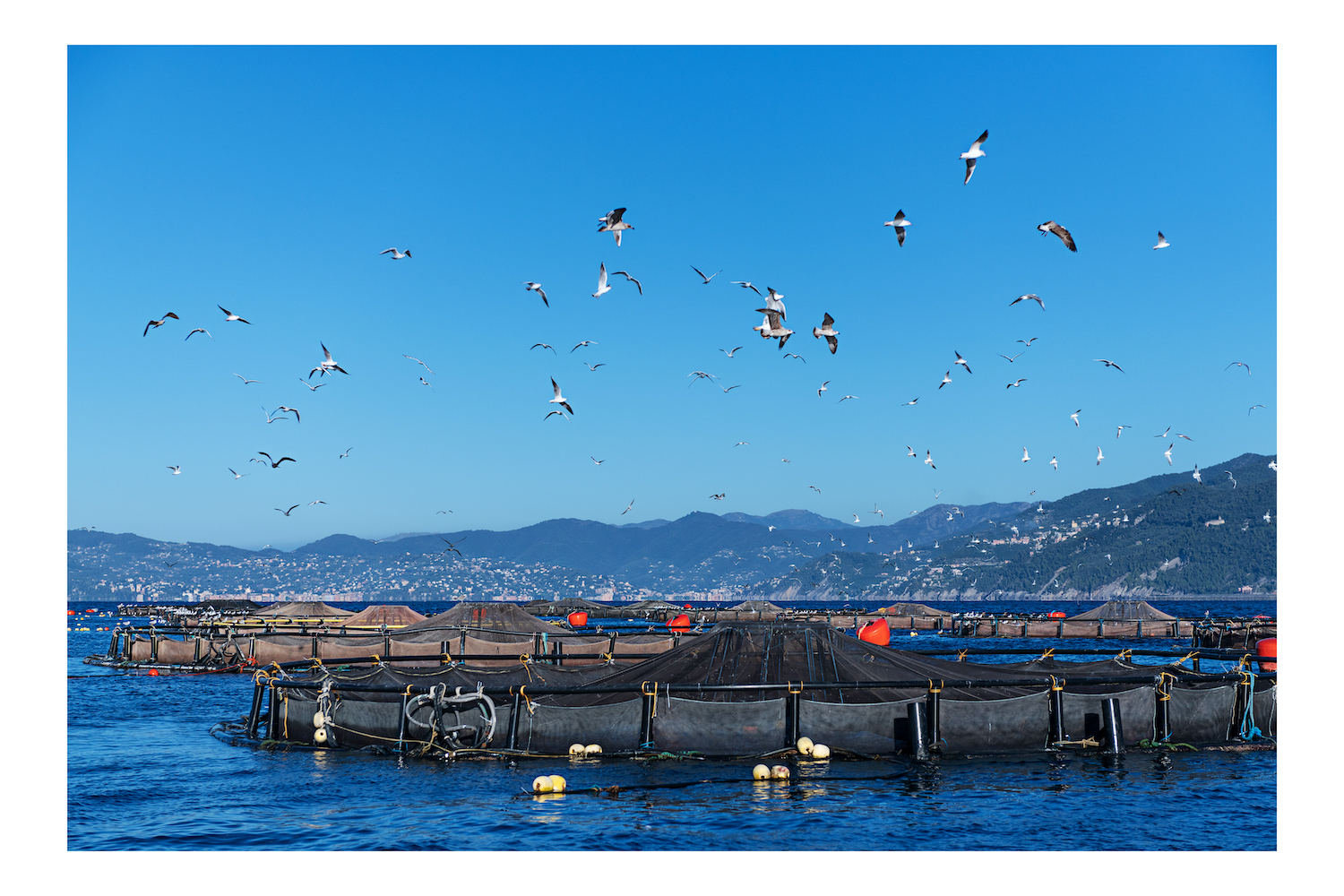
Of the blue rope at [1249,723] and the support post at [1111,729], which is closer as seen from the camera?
the support post at [1111,729]

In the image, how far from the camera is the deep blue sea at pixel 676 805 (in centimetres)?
1808

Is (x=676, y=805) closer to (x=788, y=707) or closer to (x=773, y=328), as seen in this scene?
(x=788, y=707)

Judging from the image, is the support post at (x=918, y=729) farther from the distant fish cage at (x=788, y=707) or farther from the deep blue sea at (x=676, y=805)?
the deep blue sea at (x=676, y=805)

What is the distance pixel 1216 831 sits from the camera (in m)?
18.7

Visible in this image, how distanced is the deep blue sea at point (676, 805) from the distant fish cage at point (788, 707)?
0.51m

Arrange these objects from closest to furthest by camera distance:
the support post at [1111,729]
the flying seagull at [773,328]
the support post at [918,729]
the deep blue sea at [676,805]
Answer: the deep blue sea at [676,805], the support post at [918,729], the support post at [1111,729], the flying seagull at [773,328]

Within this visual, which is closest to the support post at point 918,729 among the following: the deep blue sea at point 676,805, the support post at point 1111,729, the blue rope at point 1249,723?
the deep blue sea at point 676,805

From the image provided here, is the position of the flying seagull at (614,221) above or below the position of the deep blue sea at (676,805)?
above

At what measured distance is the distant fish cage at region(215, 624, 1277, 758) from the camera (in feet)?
78.2

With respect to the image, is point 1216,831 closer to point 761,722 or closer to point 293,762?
point 761,722

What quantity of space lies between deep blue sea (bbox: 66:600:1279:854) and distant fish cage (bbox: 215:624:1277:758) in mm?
507

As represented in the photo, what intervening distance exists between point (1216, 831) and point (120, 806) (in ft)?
71.3
